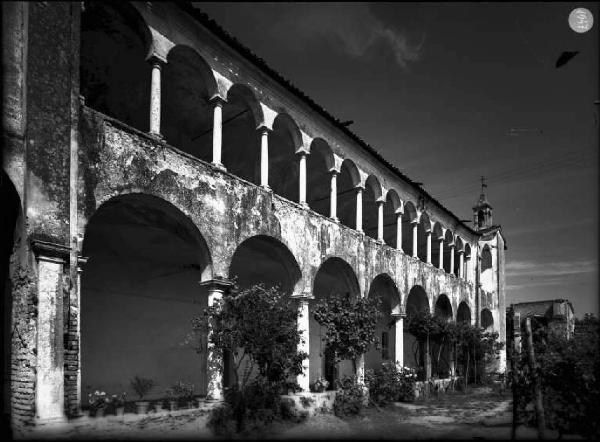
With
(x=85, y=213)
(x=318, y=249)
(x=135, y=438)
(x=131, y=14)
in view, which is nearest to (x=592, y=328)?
(x=318, y=249)

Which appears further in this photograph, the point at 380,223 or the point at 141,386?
the point at 380,223

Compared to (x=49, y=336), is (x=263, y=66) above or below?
above

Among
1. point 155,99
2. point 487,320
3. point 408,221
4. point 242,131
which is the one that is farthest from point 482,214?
point 155,99

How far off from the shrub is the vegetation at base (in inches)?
192

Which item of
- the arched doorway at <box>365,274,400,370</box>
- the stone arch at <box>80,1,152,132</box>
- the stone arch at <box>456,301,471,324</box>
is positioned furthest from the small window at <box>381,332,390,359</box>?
the stone arch at <box>80,1,152,132</box>

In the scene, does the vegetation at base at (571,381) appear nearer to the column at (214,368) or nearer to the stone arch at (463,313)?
the column at (214,368)

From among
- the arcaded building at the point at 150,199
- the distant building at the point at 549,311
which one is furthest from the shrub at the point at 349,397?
the distant building at the point at 549,311

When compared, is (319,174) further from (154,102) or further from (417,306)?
(154,102)

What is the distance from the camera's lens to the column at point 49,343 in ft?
25.1

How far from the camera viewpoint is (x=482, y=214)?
32.9 m

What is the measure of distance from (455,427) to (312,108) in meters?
9.19

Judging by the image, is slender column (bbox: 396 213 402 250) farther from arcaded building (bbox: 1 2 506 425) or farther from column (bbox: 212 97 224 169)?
column (bbox: 212 97 224 169)

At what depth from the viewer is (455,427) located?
1262 cm

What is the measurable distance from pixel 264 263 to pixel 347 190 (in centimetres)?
424
